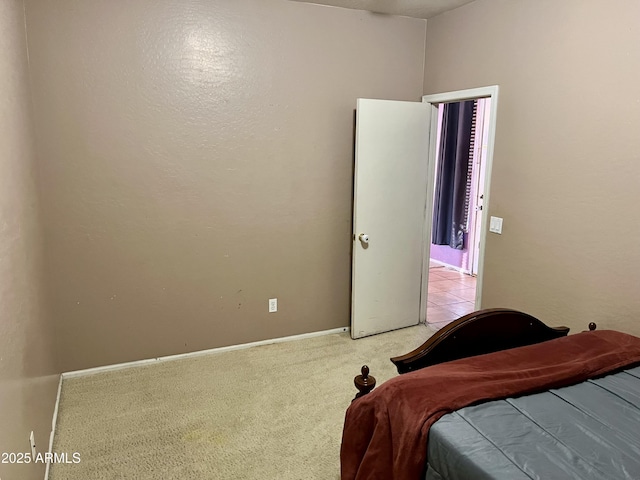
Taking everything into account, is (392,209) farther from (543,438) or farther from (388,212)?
(543,438)

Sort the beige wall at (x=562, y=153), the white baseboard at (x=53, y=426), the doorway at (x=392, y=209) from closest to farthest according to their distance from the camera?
the white baseboard at (x=53, y=426) → the beige wall at (x=562, y=153) → the doorway at (x=392, y=209)

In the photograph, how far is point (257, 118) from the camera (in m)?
3.25

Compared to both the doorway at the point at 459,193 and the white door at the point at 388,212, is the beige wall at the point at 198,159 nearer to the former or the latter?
the white door at the point at 388,212

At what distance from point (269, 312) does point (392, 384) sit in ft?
6.56

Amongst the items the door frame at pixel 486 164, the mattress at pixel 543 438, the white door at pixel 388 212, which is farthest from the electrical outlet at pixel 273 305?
the mattress at pixel 543 438

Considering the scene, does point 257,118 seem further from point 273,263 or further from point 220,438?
point 220,438

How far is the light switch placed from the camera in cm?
310

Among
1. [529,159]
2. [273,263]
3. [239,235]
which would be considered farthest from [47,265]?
[529,159]

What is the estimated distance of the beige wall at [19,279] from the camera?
5.10 feet

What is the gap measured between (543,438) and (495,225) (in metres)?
1.96

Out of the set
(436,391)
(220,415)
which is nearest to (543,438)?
(436,391)

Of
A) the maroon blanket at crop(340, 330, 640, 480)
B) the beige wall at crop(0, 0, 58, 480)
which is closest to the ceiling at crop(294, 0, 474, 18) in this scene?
the beige wall at crop(0, 0, 58, 480)

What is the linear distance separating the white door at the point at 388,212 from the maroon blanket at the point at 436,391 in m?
1.79

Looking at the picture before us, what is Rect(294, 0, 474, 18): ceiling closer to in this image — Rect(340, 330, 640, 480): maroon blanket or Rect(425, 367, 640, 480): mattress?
Rect(340, 330, 640, 480): maroon blanket
